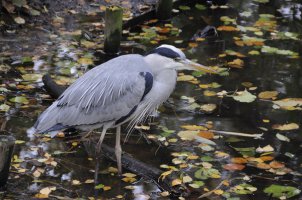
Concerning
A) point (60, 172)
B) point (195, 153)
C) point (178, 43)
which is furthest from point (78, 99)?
point (178, 43)

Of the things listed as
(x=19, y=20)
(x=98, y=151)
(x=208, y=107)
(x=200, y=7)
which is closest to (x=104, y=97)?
(x=98, y=151)

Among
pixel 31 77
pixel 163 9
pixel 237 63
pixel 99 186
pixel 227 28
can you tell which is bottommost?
pixel 99 186

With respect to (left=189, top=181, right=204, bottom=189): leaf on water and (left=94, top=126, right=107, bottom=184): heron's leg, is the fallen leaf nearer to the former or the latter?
(left=189, top=181, right=204, bottom=189): leaf on water

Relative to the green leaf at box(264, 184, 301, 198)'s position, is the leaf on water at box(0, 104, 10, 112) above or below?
above

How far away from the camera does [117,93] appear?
4.94m

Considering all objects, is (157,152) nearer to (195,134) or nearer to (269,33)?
(195,134)

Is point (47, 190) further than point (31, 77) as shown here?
No

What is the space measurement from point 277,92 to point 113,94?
2420 mm

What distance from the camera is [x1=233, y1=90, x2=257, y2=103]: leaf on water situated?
651cm

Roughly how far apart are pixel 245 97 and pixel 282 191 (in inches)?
74.9

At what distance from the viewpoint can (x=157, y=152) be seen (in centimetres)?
548

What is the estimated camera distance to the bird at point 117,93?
4902 millimetres

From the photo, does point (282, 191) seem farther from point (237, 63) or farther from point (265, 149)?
point (237, 63)

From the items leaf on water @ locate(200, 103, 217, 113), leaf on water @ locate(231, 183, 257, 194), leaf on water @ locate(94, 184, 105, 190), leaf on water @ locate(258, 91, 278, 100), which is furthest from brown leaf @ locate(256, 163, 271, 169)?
leaf on water @ locate(258, 91, 278, 100)
